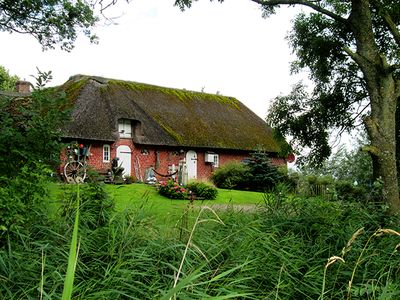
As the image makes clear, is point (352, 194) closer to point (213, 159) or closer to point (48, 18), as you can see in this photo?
point (48, 18)

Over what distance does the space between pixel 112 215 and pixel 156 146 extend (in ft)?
75.0

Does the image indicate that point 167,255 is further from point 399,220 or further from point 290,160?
point 290,160

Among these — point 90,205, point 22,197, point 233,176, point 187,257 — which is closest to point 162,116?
point 233,176

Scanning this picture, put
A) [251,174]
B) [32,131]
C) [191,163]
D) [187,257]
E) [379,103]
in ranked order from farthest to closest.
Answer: [191,163] → [251,174] → [379,103] → [32,131] → [187,257]

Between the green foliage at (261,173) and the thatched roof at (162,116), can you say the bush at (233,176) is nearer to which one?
the green foliage at (261,173)

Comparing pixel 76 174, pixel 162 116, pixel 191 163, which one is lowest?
pixel 76 174

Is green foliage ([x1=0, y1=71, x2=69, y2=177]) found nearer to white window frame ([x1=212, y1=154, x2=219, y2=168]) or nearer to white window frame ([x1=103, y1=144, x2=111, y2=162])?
white window frame ([x1=103, y1=144, x2=111, y2=162])

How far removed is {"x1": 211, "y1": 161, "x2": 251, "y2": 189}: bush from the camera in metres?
24.9

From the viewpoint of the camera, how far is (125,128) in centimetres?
2667

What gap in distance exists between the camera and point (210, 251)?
13.0ft

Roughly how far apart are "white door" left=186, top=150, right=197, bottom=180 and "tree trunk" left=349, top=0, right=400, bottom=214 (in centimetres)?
2189

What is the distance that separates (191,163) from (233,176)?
4.61m

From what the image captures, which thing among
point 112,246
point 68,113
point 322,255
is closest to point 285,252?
point 322,255

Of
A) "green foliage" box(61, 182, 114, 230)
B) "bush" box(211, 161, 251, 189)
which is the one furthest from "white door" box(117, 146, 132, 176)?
"green foliage" box(61, 182, 114, 230)
